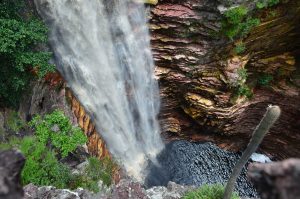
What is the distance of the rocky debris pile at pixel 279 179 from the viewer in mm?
2602

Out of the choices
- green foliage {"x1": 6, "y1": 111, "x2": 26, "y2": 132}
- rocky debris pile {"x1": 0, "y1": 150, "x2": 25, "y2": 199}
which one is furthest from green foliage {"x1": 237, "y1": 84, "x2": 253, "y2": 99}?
rocky debris pile {"x1": 0, "y1": 150, "x2": 25, "y2": 199}

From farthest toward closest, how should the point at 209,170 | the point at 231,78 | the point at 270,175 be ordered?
the point at 209,170
the point at 231,78
the point at 270,175

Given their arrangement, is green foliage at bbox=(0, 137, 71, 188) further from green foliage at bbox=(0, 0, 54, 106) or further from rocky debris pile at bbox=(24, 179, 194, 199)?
green foliage at bbox=(0, 0, 54, 106)

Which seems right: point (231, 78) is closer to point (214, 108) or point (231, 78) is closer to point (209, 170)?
point (214, 108)

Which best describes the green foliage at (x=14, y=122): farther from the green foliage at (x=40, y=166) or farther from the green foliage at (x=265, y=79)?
the green foliage at (x=265, y=79)

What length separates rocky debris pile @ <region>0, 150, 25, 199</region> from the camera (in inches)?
118

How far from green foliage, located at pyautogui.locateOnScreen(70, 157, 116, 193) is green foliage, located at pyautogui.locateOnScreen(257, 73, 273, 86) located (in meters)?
6.21

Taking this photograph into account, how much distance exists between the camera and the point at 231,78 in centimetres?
1095

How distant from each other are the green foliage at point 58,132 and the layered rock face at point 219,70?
3.82m

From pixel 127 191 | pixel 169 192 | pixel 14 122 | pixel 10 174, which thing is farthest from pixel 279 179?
pixel 14 122

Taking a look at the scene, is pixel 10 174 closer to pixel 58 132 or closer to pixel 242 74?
pixel 58 132

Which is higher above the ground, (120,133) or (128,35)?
(128,35)

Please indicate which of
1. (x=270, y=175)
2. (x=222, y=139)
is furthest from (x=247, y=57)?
(x=270, y=175)

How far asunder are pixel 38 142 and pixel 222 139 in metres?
7.98
